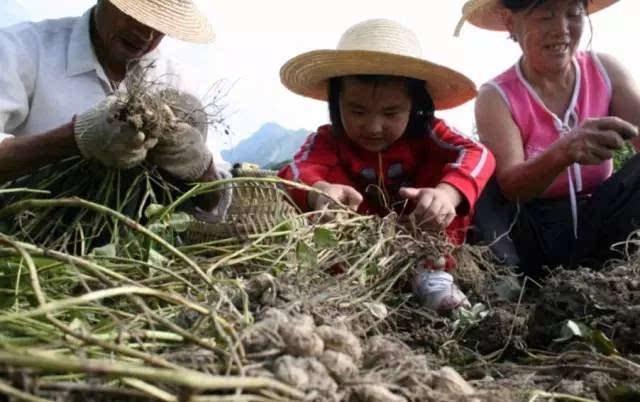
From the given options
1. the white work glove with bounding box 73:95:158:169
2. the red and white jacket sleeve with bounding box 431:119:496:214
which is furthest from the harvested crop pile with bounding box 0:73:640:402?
the red and white jacket sleeve with bounding box 431:119:496:214

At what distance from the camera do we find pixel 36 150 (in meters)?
1.82

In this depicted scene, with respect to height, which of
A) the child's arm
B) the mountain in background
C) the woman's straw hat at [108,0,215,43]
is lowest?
the mountain in background

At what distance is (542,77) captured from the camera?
2357 millimetres

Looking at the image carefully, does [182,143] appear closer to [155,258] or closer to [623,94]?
[155,258]

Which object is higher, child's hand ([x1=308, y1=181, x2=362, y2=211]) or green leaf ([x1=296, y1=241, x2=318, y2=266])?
green leaf ([x1=296, y1=241, x2=318, y2=266])

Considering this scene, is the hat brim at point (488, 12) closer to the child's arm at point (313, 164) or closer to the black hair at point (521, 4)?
the black hair at point (521, 4)

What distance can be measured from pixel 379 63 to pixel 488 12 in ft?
2.12

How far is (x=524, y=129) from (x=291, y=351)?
5.68 feet

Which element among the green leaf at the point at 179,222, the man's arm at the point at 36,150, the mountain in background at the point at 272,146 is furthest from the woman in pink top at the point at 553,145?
the mountain in background at the point at 272,146

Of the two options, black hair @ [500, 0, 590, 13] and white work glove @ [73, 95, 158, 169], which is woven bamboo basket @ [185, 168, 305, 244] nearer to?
white work glove @ [73, 95, 158, 169]

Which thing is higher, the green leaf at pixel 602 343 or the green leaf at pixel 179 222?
the green leaf at pixel 602 343

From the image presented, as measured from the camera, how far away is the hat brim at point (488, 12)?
8.15 ft

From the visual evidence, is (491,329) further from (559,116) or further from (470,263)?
(559,116)

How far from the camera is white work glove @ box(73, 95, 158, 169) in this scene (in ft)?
5.32
